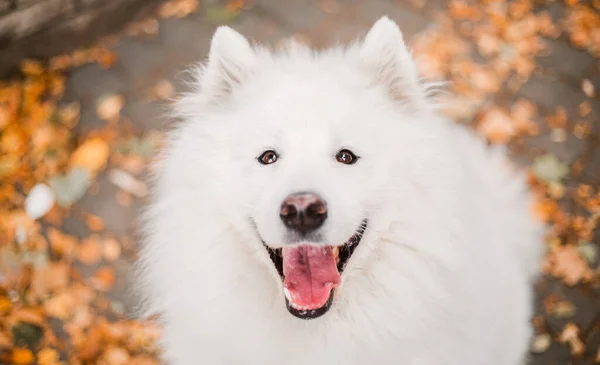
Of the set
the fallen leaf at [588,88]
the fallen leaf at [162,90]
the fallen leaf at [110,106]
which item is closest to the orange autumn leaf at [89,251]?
the fallen leaf at [110,106]

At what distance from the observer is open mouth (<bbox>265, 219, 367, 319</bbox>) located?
1.90m

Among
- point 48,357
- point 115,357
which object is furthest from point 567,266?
point 48,357

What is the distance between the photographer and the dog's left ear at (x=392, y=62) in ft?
6.23

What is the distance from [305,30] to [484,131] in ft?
4.94

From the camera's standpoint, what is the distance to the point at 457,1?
4094mm

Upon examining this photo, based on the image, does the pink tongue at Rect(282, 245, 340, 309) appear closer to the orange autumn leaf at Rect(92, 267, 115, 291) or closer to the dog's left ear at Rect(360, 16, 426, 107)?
the dog's left ear at Rect(360, 16, 426, 107)

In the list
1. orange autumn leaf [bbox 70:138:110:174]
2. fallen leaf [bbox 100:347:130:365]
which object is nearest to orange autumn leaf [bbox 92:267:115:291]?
fallen leaf [bbox 100:347:130:365]

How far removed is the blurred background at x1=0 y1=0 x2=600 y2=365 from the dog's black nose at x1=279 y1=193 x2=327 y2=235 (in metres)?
1.51

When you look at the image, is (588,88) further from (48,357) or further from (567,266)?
A: (48,357)

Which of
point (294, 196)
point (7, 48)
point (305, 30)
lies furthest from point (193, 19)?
point (294, 196)

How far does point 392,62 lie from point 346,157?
398 mm

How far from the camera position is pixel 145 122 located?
3.60 metres

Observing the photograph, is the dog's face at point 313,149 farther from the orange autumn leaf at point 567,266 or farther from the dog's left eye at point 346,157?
the orange autumn leaf at point 567,266

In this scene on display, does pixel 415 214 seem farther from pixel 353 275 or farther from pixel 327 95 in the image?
pixel 327 95
